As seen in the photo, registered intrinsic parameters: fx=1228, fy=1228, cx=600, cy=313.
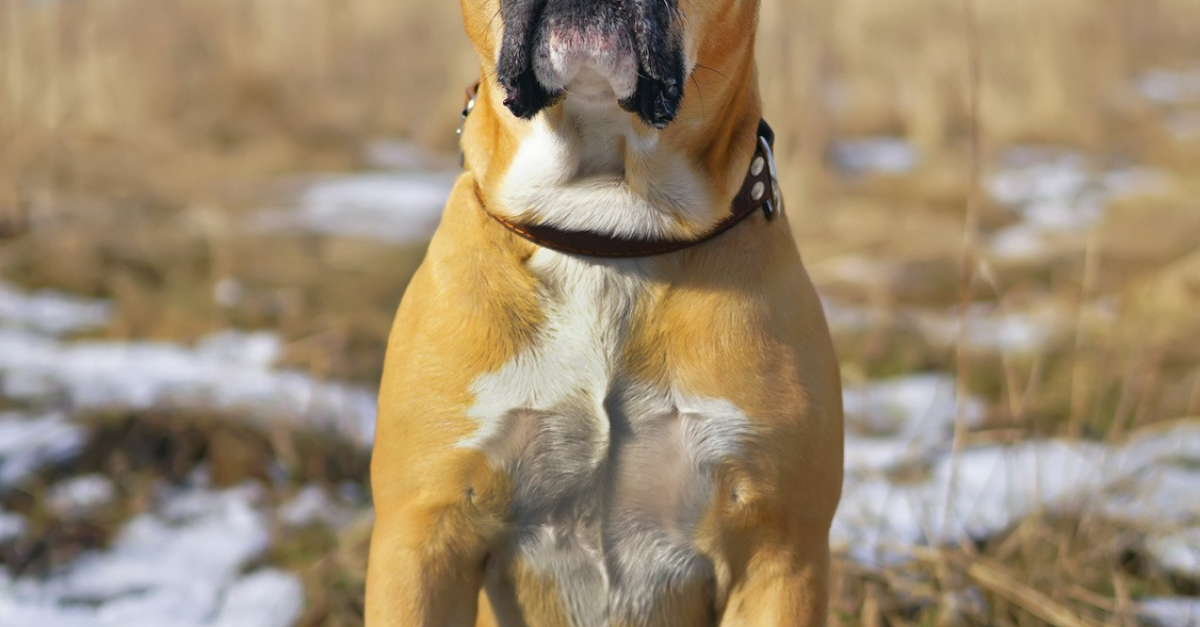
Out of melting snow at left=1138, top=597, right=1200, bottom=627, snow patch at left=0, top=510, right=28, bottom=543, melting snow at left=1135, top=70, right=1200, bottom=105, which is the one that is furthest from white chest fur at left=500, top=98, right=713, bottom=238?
melting snow at left=1135, top=70, right=1200, bottom=105

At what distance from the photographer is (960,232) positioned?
709 cm

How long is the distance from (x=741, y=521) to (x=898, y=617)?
116 centimetres

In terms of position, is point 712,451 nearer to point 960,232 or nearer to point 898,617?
point 898,617

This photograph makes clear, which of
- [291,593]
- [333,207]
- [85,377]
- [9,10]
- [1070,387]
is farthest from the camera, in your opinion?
[333,207]

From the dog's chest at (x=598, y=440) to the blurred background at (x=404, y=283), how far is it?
1.07 meters

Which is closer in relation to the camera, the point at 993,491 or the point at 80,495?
the point at 80,495

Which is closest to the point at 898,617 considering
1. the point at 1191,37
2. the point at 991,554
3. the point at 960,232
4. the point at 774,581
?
the point at 991,554

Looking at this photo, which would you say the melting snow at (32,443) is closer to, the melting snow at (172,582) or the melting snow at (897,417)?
the melting snow at (172,582)

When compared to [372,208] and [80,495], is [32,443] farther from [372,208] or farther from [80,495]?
[372,208]

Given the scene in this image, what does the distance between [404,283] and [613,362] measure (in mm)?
3933

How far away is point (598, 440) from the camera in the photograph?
6.70 ft

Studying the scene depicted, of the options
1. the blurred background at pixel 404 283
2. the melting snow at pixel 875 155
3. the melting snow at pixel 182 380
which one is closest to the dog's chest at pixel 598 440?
the blurred background at pixel 404 283

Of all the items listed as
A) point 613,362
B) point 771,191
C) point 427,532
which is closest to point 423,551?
point 427,532

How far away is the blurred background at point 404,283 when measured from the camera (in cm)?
326
